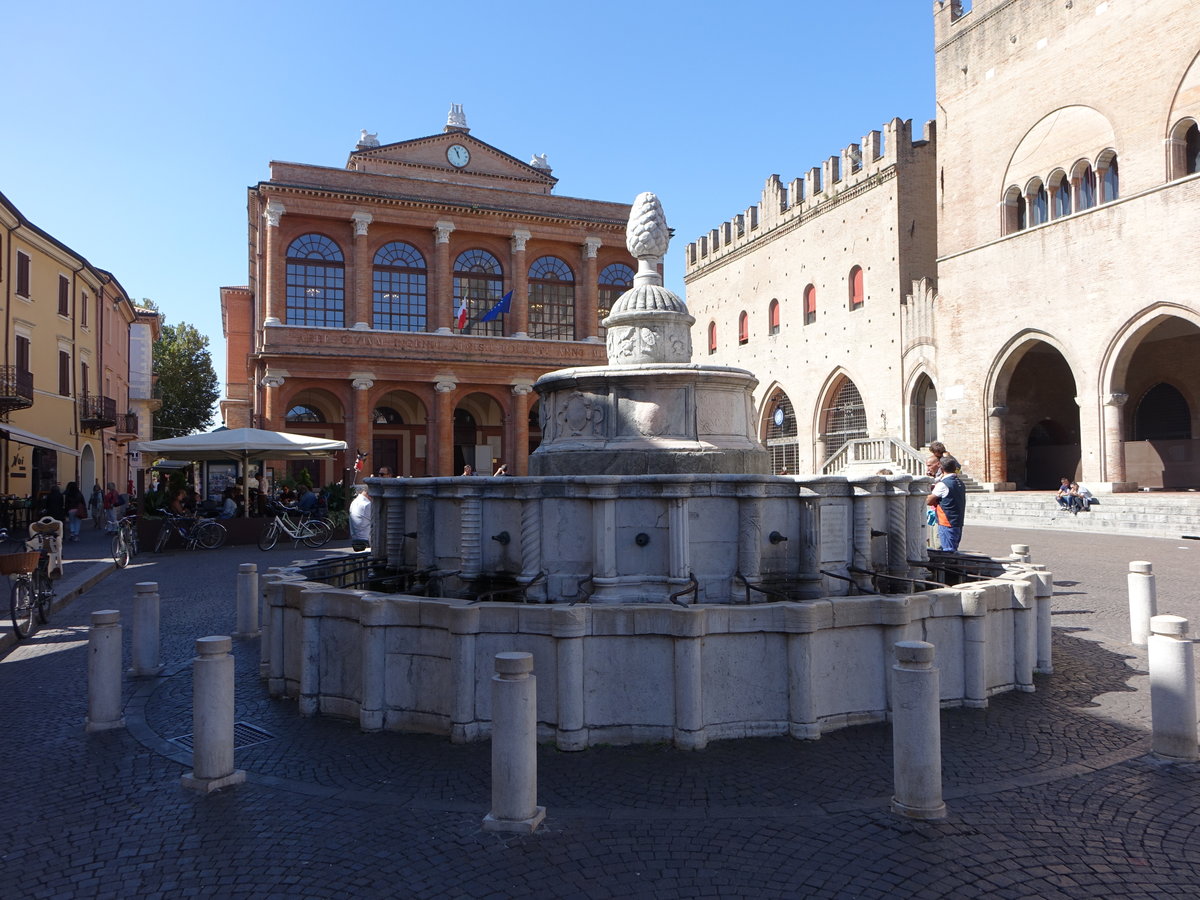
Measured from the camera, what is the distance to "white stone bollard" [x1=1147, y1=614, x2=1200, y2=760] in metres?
4.51

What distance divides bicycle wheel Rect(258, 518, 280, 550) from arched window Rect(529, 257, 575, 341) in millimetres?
19824

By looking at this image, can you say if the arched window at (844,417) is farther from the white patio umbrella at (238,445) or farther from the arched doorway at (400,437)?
the white patio umbrella at (238,445)

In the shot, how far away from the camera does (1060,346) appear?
24.3m

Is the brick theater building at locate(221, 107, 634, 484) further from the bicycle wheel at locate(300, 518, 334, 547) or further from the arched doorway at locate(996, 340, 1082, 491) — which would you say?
the arched doorway at locate(996, 340, 1082, 491)

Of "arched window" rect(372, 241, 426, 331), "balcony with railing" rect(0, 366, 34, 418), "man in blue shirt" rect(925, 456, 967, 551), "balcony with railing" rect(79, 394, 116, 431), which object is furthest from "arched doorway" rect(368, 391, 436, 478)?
"man in blue shirt" rect(925, 456, 967, 551)

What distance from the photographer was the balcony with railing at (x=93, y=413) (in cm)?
3036

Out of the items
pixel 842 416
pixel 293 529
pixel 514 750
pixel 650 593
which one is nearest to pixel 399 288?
pixel 293 529

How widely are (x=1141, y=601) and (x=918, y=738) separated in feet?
16.7

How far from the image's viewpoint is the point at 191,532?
18156 millimetres

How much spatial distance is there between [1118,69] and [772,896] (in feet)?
87.1

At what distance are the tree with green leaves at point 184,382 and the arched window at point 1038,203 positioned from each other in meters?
50.7

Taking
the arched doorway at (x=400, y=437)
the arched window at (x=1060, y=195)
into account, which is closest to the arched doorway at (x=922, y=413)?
the arched window at (x=1060, y=195)

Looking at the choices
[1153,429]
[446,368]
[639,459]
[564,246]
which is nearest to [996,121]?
[1153,429]

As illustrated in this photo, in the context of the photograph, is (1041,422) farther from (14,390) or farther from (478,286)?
(14,390)
